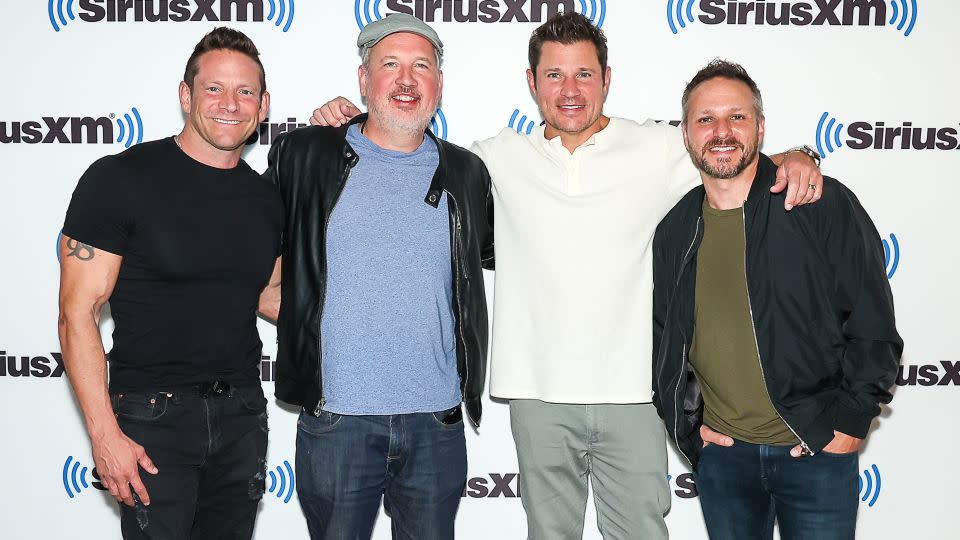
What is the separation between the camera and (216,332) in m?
2.20

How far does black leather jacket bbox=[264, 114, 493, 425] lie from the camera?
7.69 ft

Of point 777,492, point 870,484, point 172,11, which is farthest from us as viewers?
point 870,484

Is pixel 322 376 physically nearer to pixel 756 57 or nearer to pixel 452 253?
pixel 452 253

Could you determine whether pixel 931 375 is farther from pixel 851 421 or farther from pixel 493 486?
pixel 493 486

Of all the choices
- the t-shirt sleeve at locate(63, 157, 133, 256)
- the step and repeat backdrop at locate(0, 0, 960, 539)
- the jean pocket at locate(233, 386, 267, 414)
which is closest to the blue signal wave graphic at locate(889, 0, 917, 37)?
the step and repeat backdrop at locate(0, 0, 960, 539)

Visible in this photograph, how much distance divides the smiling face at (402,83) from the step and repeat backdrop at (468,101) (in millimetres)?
781

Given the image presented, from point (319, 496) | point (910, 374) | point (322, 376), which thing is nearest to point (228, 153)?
point (322, 376)

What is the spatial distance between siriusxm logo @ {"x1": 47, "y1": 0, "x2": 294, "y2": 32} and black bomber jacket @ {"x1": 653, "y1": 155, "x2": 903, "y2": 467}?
2110 mm

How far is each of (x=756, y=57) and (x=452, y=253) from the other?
1.75 meters

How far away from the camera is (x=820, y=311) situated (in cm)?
222

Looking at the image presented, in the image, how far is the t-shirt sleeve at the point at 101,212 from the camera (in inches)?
79.5

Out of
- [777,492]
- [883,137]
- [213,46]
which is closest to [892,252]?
[883,137]

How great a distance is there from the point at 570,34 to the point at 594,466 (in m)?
1.52

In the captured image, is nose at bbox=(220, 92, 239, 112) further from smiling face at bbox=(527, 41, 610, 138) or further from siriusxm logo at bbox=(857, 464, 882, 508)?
siriusxm logo at bbox=(857, 464, 882, 508)
